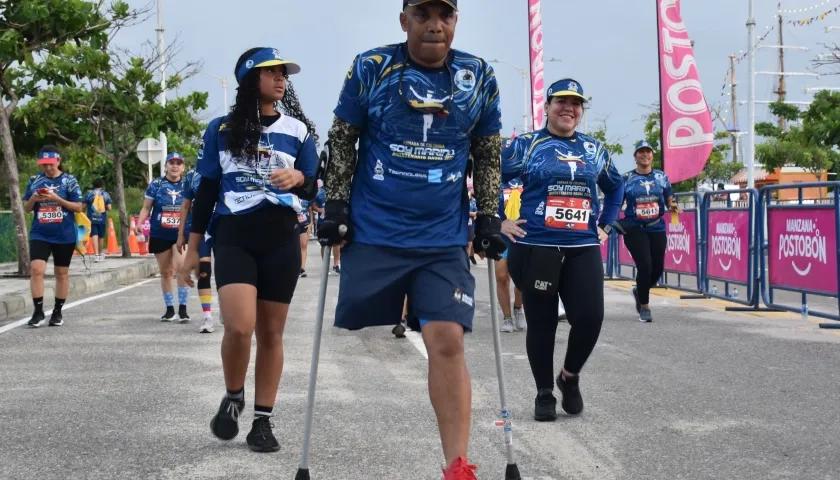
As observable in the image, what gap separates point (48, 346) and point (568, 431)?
5942 mm

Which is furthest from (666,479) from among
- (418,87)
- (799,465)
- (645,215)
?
(645,215)

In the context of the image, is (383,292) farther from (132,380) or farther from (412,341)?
(412,341)

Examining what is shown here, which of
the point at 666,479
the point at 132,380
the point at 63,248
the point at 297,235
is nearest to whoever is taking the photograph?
the point at 666,479

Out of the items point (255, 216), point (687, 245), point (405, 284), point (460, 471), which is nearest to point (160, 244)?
point (255, 216)

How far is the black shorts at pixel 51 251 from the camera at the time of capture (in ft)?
39.3

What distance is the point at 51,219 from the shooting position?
12.0 meters

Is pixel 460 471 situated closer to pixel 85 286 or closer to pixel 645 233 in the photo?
pixel 645 233

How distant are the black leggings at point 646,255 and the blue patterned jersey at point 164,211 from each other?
499 centimetres

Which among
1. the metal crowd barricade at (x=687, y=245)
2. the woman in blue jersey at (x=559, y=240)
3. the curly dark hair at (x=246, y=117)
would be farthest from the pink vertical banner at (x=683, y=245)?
the curly dark hair at (x=246, y=117)

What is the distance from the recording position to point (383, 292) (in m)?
4.27

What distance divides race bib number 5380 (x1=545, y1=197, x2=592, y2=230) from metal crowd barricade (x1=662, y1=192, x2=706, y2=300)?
367 inches

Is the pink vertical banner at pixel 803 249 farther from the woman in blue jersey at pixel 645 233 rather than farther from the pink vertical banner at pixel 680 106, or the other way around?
the pink vertical banner at pixel 680 106

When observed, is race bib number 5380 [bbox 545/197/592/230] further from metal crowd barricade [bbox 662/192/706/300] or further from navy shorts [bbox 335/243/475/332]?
metal crowd barricade [bbox 662/192/706/300]

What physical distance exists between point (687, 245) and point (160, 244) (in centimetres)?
795
